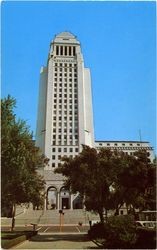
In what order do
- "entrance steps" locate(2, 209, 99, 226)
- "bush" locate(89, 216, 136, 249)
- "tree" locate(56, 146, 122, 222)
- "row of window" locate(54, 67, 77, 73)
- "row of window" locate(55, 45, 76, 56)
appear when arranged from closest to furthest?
"bush" locate(89, 216, 136, 249) < "tree" locate(56, 146, 122, 222) < "entrance steps" locate(2, 209, 99, 226) < "row of window" locate(54, 67, 77, 73) < "row of window" locate(55, 45, 76, 56)

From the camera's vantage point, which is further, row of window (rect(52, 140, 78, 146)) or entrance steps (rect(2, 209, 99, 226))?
row of window (rect(52, 140, 78, 146))

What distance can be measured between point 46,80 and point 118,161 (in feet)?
333

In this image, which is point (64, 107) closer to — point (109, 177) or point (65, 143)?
point (65, 143)

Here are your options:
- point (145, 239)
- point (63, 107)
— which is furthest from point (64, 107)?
point (145, 239)

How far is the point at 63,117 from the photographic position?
119375 millimetres

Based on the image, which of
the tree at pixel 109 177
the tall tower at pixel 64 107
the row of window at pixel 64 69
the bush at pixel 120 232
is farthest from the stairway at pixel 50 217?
the row of window at pixel 64 69

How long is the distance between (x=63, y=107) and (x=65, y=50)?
2896cm

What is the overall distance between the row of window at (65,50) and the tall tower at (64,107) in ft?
1.84

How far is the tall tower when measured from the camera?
116m

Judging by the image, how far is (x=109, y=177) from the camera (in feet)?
97.1

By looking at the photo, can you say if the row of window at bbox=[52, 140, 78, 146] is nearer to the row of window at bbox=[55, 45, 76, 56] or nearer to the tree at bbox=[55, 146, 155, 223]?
the row of window at bbox=[55, 45, 76, 56]

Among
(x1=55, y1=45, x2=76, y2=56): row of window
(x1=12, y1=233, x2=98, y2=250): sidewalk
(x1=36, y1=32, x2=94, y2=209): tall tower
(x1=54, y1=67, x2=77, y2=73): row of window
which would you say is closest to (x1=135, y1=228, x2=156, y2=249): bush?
(x1=12, y1=233, x2=98, y2=250): sidewalk

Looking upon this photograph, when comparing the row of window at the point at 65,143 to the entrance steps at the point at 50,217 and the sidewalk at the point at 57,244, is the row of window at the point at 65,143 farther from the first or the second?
the sidewalk at the point at 57,244

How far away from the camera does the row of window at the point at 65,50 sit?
443 feet
